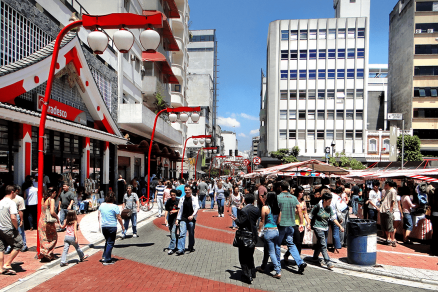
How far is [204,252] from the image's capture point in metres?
9.66

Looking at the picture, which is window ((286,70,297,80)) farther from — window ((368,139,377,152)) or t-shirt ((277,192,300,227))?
t-shirt ((277,192,300,227))

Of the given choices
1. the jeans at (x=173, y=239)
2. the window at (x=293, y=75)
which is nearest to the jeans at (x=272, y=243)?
the jeans at (x=173, y=239)

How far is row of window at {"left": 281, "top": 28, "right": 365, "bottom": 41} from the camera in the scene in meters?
53.9

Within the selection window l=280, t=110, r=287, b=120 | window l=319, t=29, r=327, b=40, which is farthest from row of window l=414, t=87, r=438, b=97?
window l=280, t=110, r=287, b=120

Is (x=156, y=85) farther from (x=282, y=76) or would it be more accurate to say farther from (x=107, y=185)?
(x=282, y=76)

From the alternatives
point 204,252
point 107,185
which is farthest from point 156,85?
point 204,252

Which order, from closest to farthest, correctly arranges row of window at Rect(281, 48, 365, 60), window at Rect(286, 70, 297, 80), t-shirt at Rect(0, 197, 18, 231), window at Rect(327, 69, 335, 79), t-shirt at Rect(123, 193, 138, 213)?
t-shirt at Rect(0, 197, 18, 231)
t-shirt at Rect(123, 193, 138, 213)
row of window at Rect(281, 48, 365, 60)
window at Rect(327, 69, 335, 79)
window at Rect(286, 70, 297, 80)

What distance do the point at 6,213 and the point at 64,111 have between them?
9423mm

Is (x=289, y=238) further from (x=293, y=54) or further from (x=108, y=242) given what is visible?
(x=293, y=54)

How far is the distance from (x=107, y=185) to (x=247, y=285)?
54.8ft

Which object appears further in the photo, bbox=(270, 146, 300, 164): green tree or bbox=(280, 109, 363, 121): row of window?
bbox=(280, 109, 363, 121): row of window

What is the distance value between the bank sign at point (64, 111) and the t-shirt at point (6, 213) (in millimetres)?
7292

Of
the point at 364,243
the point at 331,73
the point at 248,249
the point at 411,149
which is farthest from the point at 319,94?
the point at 248,249

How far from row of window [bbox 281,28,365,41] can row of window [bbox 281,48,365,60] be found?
196 centimetres
